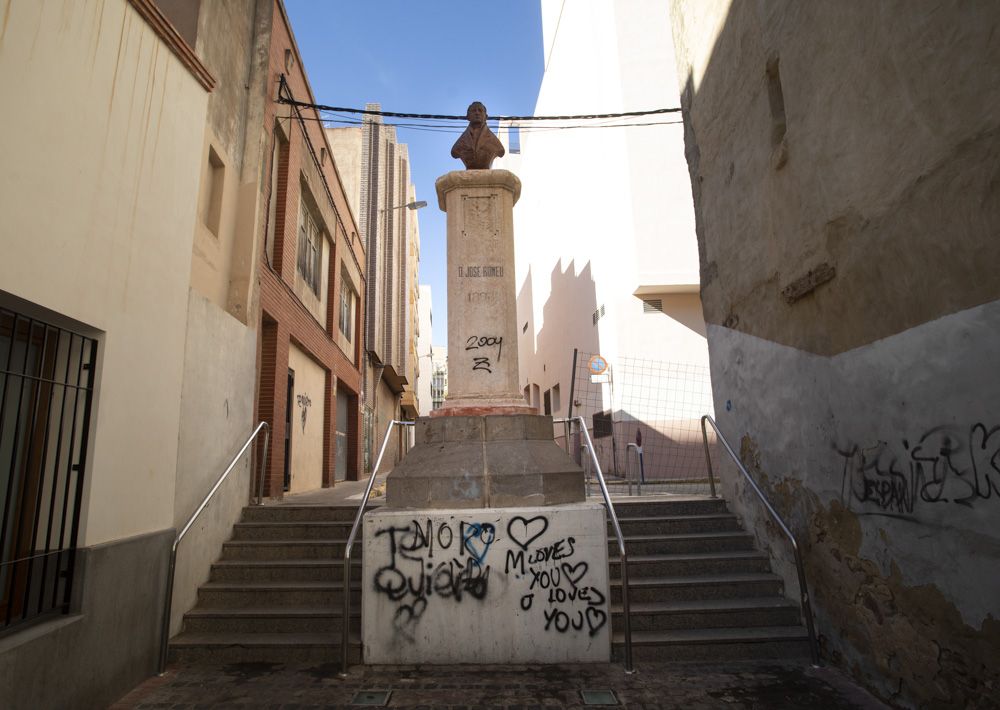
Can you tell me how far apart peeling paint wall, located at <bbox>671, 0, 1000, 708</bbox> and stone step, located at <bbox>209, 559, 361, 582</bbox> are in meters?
4.06

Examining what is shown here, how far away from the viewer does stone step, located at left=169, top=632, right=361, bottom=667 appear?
488 cm

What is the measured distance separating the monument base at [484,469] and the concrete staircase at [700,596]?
1003mm

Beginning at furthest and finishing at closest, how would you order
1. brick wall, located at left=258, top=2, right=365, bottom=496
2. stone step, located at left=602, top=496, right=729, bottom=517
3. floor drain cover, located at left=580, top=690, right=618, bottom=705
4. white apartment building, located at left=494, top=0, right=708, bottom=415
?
white apartment building, located at left=494, top=0, right=708, bottom=415 < brick wall, located at left=258, top=2, right=365, bottom=496 < stone step, located at left=602, top=496, right=729, bottom=517 < floor drain cover, located at left=580, top=690, right=618, bottom=705

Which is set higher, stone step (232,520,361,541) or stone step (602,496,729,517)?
stone step (602,496,729,517)

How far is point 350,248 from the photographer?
1672 centimetres

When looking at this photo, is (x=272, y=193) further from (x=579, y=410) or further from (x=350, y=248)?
(x=579, y=410)

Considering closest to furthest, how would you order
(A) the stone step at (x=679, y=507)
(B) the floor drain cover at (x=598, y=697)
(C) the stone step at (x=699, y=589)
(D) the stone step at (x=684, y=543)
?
(B) the floor drain cover at (x=598, y=697) → (C) the stone step at (x=699, y=589) → (D) the stone step at (x=684, y=543) → (A) the stone step at (x=679, y=507)

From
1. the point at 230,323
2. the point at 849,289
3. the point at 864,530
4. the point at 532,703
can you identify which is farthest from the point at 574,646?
the point at 230,323

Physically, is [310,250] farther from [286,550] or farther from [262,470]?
[286,550]

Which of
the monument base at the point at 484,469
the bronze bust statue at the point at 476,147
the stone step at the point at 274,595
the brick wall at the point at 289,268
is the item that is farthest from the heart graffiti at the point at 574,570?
the brick wall at the point at 289,268

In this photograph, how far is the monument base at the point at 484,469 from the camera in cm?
528

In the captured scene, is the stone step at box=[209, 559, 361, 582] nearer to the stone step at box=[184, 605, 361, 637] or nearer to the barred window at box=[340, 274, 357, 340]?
the stone step at box=[184, 605, 361, 637]

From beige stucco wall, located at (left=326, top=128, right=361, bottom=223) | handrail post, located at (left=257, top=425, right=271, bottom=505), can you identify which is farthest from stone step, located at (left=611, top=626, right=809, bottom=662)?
beige stucco wall, located at (left=326, top=128, right=361, bottom=223)

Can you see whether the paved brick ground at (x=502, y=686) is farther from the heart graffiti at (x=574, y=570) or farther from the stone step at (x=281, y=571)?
the stone step at (x=281, y=571)
